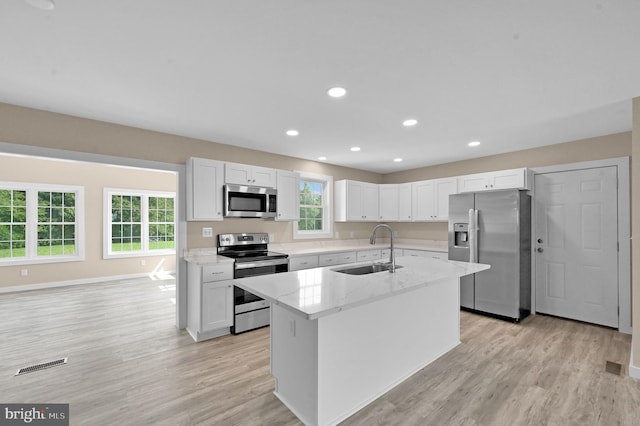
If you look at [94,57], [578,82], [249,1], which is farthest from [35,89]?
[578,82]

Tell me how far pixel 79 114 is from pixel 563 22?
4.01 metres

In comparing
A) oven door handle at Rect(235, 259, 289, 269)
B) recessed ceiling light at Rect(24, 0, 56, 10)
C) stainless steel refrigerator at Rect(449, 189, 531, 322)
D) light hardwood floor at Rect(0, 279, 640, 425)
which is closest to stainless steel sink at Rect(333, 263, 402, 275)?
light hardwood floor at Rect(0, 279, 640, 425)

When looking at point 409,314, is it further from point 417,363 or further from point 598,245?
point 598,245

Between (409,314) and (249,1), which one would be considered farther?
(409,314)

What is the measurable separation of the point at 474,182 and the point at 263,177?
327cm

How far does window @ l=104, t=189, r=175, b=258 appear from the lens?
6495 millimetres

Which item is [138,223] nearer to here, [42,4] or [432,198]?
[42,4]

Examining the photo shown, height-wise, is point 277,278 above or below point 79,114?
below

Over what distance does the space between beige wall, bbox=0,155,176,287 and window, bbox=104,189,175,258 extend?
0.14m

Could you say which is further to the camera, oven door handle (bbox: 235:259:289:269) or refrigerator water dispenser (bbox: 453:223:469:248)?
refrigerator water dispenser (bbox: 453:223:469:248)

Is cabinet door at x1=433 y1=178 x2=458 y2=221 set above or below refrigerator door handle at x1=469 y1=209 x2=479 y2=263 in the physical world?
above

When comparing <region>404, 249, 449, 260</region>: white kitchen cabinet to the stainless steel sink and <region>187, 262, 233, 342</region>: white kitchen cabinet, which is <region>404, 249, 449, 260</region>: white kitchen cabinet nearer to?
the stainless steel sink

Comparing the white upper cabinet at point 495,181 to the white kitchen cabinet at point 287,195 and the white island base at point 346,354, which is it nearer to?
the white island base at point 346,354

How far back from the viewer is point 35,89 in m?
2.41
